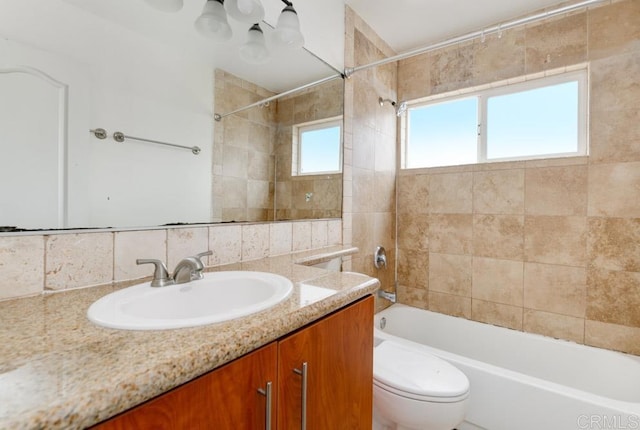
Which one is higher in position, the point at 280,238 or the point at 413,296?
the point at 280,238

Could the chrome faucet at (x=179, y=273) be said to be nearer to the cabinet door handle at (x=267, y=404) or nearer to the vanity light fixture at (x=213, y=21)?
the cabinet door handle at (x=267, y=404)

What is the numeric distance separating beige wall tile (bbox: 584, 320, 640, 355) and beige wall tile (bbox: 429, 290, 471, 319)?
658 millimetres

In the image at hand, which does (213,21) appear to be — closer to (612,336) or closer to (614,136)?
(614,136)

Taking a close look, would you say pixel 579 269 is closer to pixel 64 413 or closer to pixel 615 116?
pixel 615 116

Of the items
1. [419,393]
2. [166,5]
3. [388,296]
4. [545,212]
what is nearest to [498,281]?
[545,212]

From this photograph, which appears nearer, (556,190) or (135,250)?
(135,250)

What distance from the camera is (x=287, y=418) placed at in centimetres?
62

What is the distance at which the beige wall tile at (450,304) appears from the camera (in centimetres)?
213

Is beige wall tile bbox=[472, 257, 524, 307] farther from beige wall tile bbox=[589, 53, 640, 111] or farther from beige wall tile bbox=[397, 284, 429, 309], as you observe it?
beige wall tile bbox=[589, 53, 640, 111]

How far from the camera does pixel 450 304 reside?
2197 millimetres

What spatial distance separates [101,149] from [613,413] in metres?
2.10

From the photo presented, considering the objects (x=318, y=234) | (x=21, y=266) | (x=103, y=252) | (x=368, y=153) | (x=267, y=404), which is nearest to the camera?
(x=267, y=404)

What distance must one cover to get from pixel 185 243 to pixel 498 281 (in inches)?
80.0
